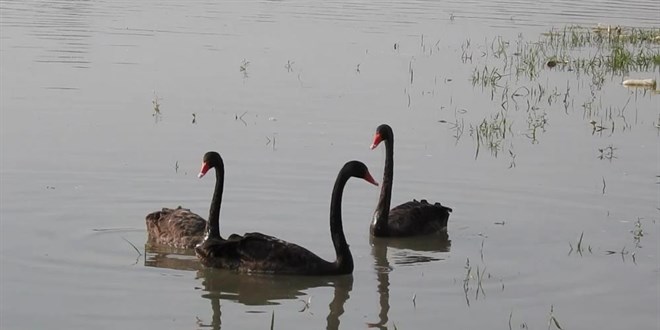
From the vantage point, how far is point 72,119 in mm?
12555

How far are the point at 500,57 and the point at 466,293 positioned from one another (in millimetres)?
10800

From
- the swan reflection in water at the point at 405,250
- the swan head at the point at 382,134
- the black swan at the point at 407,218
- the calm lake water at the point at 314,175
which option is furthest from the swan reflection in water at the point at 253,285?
the swan head at the point at 382,134

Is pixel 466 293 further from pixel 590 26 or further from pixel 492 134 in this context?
pixel 590 26

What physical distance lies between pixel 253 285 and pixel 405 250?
153 centimetres

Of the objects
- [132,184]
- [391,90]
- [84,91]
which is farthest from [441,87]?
[132,184]

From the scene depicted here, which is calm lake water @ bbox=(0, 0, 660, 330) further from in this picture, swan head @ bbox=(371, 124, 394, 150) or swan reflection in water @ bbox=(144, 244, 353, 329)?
swan head @ bbox=(371, 124, 394, 150)

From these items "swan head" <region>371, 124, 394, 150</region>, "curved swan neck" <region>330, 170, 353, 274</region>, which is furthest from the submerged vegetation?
"curved swan neck" <region>330, 170, 353, 274</region>

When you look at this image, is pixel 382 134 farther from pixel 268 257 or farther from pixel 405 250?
pixel 268 257

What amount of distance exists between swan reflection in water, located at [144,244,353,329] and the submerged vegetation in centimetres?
389

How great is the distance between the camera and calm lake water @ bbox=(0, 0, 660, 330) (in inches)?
299

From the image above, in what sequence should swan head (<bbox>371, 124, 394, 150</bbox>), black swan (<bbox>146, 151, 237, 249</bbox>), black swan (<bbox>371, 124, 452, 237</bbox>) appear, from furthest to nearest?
swan head (<bbox>371, 124, 394, 150</bbox>)
black swan (<bbox>371, 124, 452, 237</bbox>)
black swan (<bbox>146, 151, 237, 249</bbox>)

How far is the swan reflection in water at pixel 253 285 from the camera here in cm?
767

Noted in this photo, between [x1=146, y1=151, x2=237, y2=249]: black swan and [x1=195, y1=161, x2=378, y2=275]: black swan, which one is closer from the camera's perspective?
[x1=195, y1=161, x2=378, y2=275]: black swan

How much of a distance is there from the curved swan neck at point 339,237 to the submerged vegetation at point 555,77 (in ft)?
11.4
